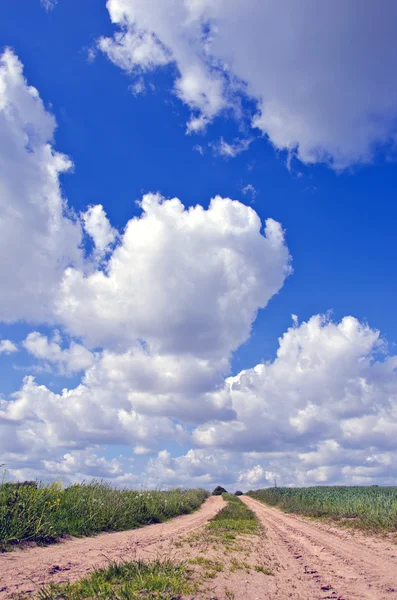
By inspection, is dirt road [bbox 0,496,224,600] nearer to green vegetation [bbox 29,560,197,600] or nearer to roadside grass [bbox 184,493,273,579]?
green vegetation [bbox 29,560,197,600]

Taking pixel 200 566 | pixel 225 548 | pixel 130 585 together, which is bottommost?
pixel 225 548

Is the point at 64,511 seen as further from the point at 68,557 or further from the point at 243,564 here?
the point at 243,564

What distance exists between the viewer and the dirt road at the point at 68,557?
7.26 meters

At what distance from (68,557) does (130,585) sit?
151 inches

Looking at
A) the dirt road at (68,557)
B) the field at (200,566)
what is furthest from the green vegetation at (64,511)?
the dirt road at (68,557)

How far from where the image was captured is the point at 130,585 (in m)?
6.53

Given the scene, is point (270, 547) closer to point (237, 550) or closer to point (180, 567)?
point (237, 550)

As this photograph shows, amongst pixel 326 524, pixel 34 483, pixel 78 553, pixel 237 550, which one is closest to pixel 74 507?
pixel 34 483

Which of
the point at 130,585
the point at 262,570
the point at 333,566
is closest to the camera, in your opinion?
the point at 130,585

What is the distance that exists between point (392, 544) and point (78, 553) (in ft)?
36.9

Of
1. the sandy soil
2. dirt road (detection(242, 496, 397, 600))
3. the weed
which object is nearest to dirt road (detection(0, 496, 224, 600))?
the sandy soil

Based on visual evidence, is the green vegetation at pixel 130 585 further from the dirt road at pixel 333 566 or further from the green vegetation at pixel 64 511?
the green vegetation at pixel 64 511

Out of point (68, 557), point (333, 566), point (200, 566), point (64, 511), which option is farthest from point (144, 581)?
point (64, 511)

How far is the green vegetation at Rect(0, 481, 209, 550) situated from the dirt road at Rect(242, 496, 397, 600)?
20.6ft
